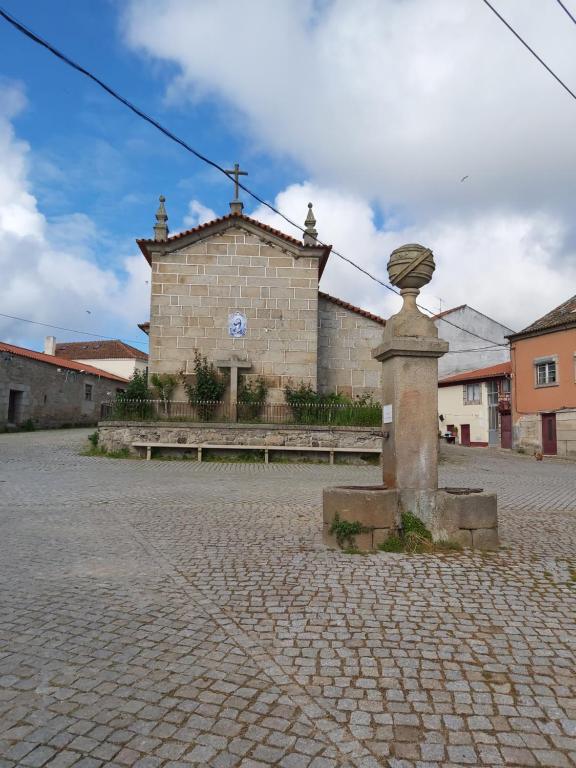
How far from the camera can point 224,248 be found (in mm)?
18094

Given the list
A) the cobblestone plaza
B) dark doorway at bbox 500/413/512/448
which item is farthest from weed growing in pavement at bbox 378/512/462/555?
dark doorway at bbox 500/413/512/448

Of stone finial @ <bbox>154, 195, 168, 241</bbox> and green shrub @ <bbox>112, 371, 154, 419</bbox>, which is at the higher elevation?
stone finial @ <bbox>154, 195, 168, 241</bbox>

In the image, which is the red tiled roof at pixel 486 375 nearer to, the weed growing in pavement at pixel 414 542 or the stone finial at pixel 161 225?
the stone finial at pixel 161 225

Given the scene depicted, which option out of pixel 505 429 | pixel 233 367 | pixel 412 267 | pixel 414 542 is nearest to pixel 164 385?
pixel 233 367

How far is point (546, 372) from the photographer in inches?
955

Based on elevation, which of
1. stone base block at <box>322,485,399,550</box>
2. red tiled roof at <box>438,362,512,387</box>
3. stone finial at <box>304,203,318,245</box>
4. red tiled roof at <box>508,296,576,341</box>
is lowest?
stone base block at <box>322,485,399,550</box>

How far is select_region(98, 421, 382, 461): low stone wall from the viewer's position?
1546 centimetres

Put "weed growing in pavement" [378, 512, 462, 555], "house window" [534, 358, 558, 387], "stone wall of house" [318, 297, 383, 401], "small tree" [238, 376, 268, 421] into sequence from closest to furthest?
"weed growing in pavement" [378, 512, 462, 555] → "small tree" [238, 376, 268, 421] → "stone wall of house" [318, 297, 383, 401] → "house window" [534, 358, 558, 387]

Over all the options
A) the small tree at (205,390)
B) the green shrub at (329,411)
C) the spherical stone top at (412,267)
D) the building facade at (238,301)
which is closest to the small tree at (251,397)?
the building facade at (238,301)

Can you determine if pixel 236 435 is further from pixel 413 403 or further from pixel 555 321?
pixel 555 321

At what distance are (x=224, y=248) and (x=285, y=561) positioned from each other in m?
14.6

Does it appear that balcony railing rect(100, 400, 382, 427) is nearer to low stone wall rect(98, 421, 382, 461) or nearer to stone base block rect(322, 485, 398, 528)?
low stone wall rect(98, 421, 382, 461)

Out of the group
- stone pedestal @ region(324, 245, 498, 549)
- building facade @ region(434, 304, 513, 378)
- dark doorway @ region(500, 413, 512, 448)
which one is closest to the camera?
stone pedestal @ region(324, 245, 498, 549)

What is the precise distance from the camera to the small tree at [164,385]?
17016mm
